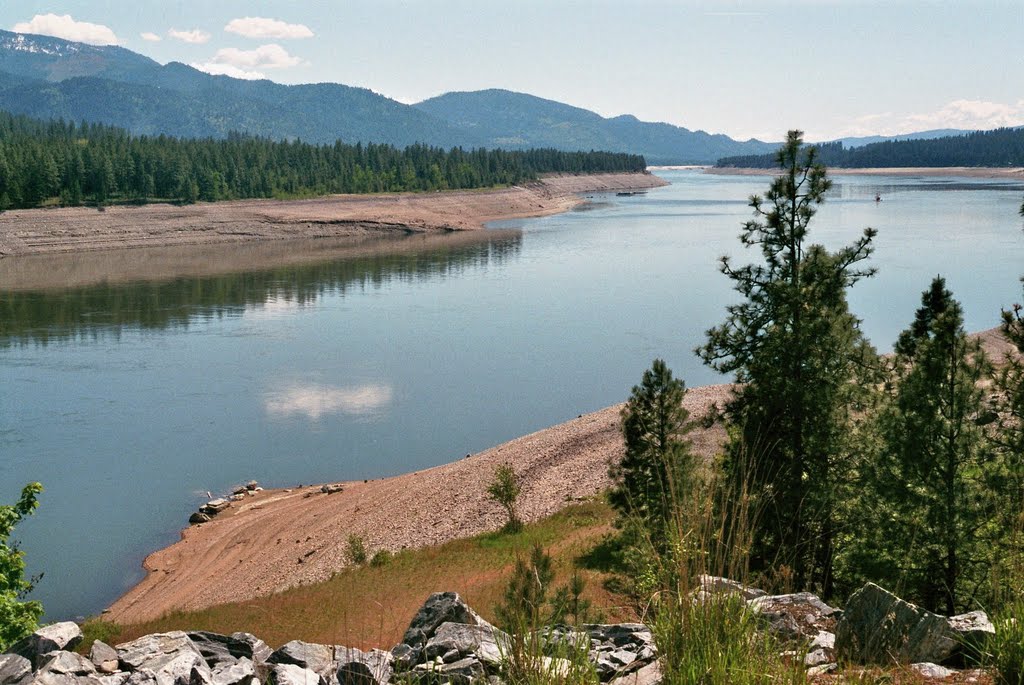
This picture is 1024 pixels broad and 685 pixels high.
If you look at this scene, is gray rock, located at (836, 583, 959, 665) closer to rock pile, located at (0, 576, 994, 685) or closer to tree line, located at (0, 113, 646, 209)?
rock pile, located at (0, 576, 994, 685)

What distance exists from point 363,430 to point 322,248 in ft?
236

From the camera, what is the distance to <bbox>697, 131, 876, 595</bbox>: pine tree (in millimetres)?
17391

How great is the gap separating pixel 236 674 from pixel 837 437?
41.1 ft

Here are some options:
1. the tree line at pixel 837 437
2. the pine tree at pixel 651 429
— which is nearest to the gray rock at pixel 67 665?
the tree line at pixel 837 437

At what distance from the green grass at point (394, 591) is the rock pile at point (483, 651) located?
4663 mm

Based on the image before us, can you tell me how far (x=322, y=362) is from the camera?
52.0 m

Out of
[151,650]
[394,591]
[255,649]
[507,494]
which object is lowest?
[394,591]

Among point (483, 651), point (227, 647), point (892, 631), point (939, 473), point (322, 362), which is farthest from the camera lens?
point (322, 362)

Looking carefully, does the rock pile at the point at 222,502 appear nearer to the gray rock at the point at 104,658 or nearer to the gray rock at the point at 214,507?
the gray rock at the point at 214,507

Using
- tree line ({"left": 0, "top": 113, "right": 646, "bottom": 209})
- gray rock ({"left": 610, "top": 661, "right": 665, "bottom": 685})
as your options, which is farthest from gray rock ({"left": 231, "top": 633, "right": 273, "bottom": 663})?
tree line ({"left": 0, "top": 113, "right": 646, "bottom": 209})

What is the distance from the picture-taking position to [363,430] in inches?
1598

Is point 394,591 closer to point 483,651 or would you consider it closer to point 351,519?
point 351,519

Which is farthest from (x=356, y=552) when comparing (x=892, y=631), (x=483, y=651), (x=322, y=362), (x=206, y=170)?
(x=206, y=170)

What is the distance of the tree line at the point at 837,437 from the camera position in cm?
1470
